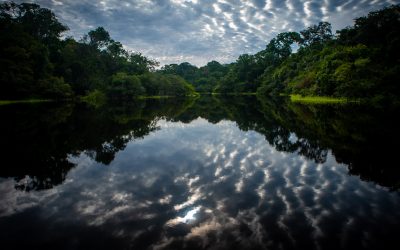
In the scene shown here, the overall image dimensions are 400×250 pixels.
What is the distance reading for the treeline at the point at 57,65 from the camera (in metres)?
49.8

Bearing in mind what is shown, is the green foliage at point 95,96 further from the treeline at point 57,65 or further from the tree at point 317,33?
the tree at point 317,33

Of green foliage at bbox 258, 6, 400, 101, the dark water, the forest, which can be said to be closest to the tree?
the forest

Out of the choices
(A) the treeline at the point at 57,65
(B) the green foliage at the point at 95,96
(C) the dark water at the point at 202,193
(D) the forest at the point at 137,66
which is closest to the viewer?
(C) the dark water at the point at 202,193

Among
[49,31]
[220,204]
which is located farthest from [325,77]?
[49,31]

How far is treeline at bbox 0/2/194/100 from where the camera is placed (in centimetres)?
4975

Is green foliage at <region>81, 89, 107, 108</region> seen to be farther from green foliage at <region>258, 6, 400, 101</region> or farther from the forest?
green foliage at <region>258, 6, 400, 101</region>

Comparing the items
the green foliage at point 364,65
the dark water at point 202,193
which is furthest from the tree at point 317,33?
the dark water at point 202,193

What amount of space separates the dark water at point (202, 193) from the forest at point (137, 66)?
84.6 feet

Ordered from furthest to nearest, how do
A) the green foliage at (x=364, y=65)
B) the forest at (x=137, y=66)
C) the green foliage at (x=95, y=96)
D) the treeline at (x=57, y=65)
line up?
the green foliage at (x=95, y=96), the treeline at (x=57, y=65), the forest at (x=137, y=66), the green foliage at (x=364, y=65)

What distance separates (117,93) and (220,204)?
7708cm

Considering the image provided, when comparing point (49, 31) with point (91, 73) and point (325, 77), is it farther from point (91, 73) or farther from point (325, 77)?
point (325, 77)

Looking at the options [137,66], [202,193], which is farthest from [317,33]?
[202,193]

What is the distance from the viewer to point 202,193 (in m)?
8.25

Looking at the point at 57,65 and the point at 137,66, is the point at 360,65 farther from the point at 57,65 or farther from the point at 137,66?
the point at 137,66
